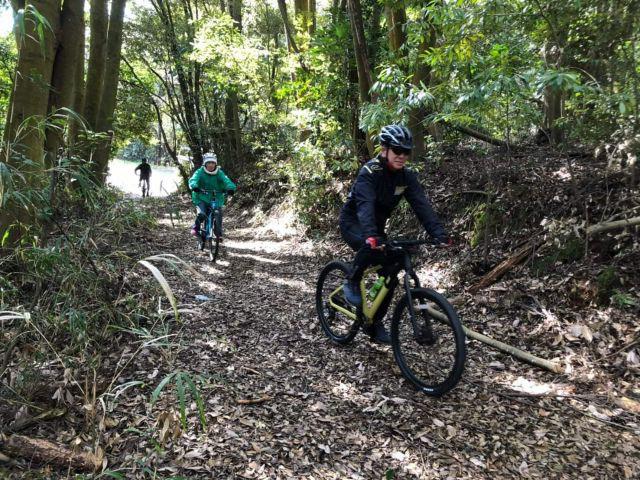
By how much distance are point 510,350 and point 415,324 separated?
1350 millimetres

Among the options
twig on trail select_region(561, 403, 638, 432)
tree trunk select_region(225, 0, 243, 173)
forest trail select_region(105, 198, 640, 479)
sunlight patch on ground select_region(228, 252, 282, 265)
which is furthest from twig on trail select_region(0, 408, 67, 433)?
tree trunk select_region(225, 0, 243, 173)

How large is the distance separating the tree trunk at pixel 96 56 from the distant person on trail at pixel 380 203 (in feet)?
24.3

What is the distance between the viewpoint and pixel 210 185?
8.40 m

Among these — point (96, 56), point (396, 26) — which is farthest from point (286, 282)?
point (96, 56)

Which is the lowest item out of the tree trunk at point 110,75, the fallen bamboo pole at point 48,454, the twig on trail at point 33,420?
the fallen bamboo pole at point 48,454

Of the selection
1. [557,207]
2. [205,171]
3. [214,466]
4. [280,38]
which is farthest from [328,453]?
[280,38]

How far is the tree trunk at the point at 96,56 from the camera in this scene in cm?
910

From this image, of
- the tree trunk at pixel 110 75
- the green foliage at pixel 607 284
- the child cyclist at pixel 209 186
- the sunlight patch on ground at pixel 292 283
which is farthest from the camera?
the tree trunk at pixel 110 75

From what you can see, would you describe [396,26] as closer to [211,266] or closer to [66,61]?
[66,61]

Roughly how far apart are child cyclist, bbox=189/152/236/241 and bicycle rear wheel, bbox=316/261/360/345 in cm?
377

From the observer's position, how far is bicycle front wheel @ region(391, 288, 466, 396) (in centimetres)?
344

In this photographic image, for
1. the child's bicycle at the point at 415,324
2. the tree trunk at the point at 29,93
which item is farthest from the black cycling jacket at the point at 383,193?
the tree trunk at the point at 29,93

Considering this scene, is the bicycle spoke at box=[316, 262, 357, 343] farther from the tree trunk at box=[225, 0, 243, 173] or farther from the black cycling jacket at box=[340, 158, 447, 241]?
the tree trunk at box=[225, 0, 243, 173]

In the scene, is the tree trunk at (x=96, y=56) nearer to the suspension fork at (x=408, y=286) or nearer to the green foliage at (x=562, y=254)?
the suspension fork at (x=408, y=286)
